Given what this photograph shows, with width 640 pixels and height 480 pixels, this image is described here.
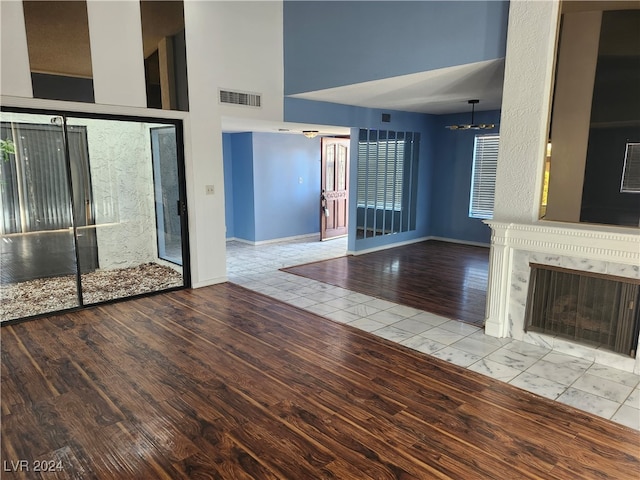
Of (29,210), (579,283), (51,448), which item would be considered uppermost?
(29,210)

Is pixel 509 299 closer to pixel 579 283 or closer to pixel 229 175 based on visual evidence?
pixel 579 283

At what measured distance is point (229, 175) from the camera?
27.7ft

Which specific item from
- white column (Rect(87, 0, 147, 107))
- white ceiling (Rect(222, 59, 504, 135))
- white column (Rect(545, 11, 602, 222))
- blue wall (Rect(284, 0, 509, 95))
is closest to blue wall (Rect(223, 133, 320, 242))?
white ceiling (Rect(222, 59, 504, 135))

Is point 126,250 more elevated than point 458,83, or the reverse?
point 458,83

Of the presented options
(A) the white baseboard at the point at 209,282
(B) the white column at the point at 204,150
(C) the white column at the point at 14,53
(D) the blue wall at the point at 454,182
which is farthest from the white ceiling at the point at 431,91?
(C) the white column at the point at 14,53

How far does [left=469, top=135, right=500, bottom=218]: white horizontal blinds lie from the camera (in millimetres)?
7555

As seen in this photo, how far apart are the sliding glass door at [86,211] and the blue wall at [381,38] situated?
194 cm

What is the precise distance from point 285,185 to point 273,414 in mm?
6299

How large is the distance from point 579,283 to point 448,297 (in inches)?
67.6

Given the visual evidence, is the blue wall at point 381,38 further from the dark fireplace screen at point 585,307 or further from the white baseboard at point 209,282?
the white baseboard at point 209,282

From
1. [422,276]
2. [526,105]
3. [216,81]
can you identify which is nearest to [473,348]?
[526,105]

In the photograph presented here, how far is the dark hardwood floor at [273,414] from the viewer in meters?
2.19

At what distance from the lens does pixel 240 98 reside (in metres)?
5.30

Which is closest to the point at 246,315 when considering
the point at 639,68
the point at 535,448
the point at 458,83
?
the point at 535,448
